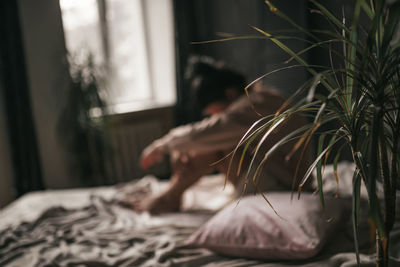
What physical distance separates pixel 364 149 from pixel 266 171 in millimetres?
1026

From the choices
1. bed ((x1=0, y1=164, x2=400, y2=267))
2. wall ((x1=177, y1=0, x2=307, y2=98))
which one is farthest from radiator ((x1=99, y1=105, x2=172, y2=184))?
bed ((x1=0, y1=164, x2=400, y2=267))

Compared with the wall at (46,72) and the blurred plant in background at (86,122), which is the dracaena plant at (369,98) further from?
the wall at (46,72)

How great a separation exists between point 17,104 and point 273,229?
8.53 ft

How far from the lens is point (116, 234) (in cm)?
164

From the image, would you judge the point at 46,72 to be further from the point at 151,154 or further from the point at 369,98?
the point at 369,98

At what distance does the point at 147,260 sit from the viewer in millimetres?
1373

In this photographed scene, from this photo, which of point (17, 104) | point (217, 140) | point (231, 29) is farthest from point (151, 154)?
point (231, 29)

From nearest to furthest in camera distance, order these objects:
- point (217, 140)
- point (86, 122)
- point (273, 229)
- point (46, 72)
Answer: point (273, 229)
point (217, 140)
point (86, 122)
point (46, 72)

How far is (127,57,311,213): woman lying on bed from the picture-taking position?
1.71m

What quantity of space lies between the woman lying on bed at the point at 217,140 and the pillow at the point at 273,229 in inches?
11.4

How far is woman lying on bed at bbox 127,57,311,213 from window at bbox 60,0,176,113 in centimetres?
189

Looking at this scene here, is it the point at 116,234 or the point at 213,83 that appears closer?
the point at 116,234

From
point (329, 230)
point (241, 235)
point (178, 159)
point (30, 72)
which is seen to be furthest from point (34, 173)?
point (329, 230)

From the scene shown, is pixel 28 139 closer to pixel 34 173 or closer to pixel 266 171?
pixel 34 173
